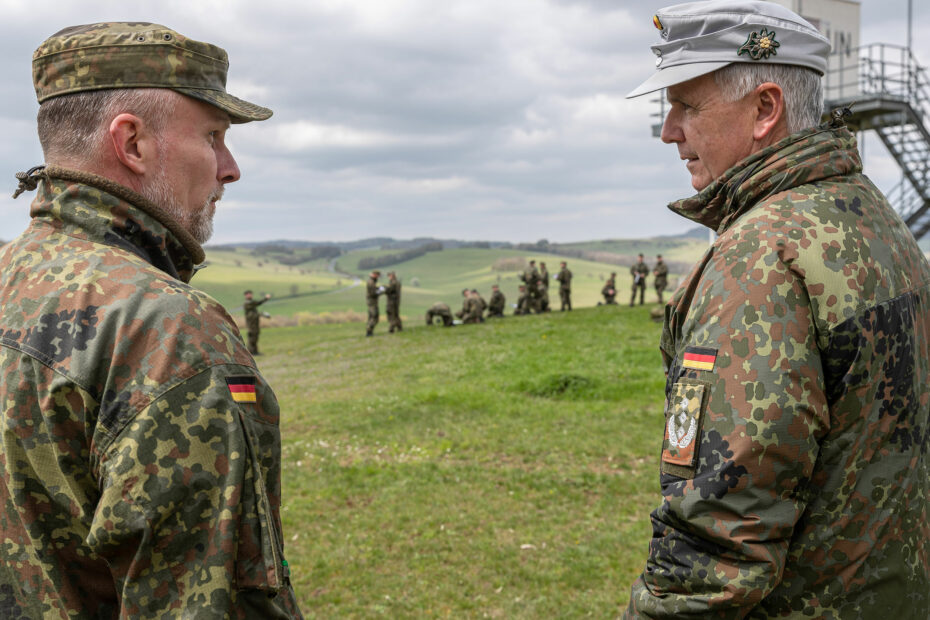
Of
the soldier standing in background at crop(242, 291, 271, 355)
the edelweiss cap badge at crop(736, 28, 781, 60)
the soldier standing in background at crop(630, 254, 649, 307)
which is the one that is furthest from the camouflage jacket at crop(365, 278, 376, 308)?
the edelweiss cap badge at crop(736, 28, 781, 60)

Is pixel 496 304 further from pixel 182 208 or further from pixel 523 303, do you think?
pixel 182 208

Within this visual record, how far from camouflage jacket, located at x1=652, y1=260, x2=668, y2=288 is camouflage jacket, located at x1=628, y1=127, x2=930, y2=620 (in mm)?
31663

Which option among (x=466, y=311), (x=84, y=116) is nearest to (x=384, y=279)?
(x=466, y=311)

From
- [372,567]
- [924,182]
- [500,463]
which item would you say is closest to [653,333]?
[924,182]

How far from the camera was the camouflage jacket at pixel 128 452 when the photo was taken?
1.96m

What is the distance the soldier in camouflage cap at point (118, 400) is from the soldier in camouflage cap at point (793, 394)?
1.30 meters

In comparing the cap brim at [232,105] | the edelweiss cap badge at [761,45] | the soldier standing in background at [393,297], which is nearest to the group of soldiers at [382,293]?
the soldier standing in background at [393,297]

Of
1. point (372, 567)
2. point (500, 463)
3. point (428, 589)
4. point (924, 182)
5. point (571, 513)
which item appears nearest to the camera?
point (428, 589)

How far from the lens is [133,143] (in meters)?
2.32

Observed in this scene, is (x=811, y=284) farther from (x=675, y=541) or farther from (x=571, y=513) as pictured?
(x=571, y=513)

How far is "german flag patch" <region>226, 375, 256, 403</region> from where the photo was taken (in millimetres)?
2070

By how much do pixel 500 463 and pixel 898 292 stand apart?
9.17 metres

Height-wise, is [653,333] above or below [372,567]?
above

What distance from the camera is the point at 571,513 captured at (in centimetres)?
889
